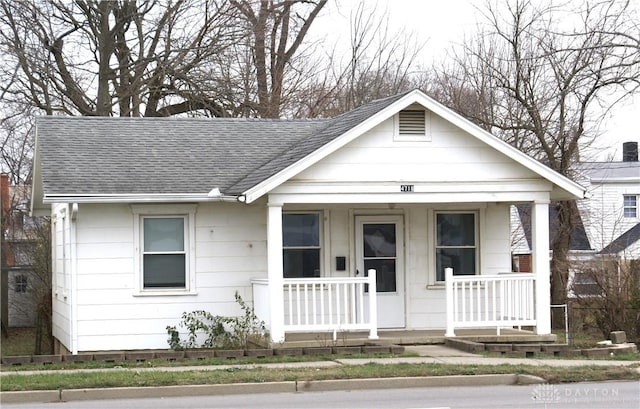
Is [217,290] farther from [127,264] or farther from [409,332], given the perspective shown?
[409,332]

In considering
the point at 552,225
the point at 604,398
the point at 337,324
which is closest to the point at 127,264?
the point at 337,324

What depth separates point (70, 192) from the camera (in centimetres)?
1967

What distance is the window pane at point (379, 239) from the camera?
70.9 feet

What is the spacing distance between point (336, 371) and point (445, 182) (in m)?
5.41

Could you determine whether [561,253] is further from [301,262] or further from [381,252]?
[301,262]

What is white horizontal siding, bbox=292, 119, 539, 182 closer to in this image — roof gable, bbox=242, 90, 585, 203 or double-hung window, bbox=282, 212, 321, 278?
roof gable, bbox=242, 90, 585, 203

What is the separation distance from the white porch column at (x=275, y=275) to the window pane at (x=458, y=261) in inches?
160

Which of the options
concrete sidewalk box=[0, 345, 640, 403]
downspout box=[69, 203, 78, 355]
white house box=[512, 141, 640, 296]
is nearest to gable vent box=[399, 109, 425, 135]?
concrete sidewalk box=[0, 345, 640, 403]

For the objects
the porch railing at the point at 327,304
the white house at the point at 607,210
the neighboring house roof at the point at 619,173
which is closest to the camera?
the porch railing at the point at 327,304

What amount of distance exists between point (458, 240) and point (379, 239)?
64.2 inches

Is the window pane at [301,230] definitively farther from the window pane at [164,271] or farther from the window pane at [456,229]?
the window pane at [456,229]

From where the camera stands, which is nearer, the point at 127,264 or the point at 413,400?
the point at 413,400

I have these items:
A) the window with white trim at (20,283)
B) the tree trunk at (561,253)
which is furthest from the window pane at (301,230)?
the window with white trim at (20,283)

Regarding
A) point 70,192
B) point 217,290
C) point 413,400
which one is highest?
point 70,192
